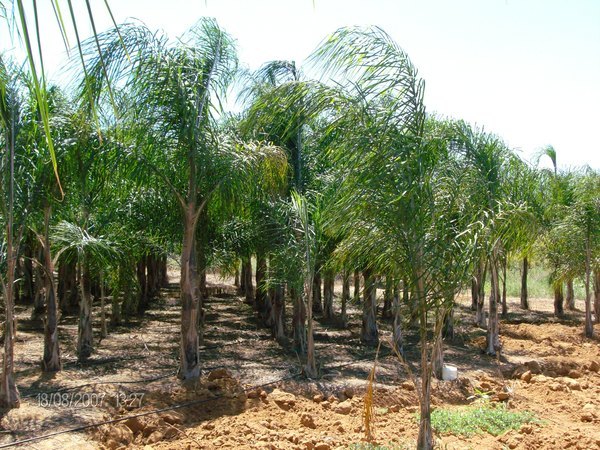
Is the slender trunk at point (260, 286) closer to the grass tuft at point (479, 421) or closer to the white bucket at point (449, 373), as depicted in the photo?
the white bucket at point (449, 373)

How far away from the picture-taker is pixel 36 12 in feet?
3.25

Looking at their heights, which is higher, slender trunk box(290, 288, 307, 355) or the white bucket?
slender trunk box(290, 288, 307, 355)

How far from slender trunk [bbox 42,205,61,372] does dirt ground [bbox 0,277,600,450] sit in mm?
309

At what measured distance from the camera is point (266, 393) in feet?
31.1

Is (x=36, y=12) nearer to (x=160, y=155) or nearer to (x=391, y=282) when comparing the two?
(x=391, y=282)

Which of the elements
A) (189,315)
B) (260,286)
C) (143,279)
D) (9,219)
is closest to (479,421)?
(189,315)

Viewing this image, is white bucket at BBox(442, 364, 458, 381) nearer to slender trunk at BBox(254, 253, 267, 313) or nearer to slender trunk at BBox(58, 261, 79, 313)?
slender trunk at BBox(254, 253, 267, 313)

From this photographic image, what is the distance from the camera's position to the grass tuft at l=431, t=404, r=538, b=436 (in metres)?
7.79

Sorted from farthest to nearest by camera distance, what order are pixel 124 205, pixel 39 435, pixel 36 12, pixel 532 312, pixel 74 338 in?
1. pixel 532 312
2. pixel 74 338
3. pixel 124 205
4. pixel 39 435
5. pixel 36 12

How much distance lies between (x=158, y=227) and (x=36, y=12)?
1075 centimetres

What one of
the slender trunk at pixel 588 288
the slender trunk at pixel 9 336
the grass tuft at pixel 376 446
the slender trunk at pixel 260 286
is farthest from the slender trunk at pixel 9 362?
the slender trunk at pixel 588 288

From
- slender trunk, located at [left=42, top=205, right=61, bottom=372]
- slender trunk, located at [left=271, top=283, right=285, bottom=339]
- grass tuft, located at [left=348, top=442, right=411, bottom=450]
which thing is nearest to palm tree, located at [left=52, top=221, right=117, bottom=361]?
slender trunk, located at [left=42, top=205, right=61, bottom=372]

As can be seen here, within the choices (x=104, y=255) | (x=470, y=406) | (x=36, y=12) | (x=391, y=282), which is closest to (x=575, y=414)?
(x=470, y=406)

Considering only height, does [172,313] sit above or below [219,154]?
below
